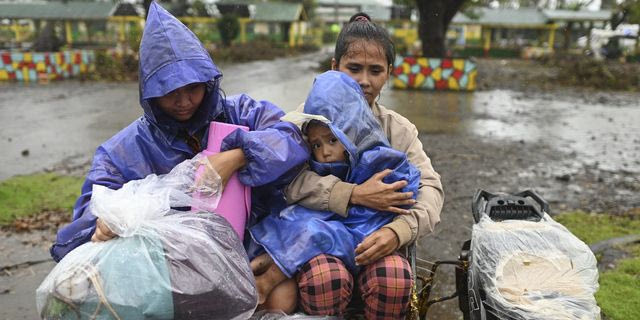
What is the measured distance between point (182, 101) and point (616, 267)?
323 centimetres

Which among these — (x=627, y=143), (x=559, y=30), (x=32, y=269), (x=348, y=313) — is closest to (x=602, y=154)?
(x=627, y=143)

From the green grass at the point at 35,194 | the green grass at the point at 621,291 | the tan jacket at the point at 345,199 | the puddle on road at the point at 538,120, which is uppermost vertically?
the tan jacket at the point at 345,199

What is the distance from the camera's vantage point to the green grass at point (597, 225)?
13.6 ft

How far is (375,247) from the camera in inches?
71.3

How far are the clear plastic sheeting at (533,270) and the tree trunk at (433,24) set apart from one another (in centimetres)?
1477

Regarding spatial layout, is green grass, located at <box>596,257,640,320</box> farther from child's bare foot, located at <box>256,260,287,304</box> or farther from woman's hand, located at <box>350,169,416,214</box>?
child's bare foot, located at <box>256,260,287,304</box>

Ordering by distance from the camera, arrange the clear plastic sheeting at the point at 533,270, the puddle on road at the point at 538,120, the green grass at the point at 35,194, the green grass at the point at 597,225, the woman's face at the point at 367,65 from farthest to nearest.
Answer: the puddle on road at the point at 538,120 < the green grass at the point at 35,194 < the green grass at the point at 597,225 < the woman's face at the point at 367,65 < the clear plastic sheeting at the point at 533,270

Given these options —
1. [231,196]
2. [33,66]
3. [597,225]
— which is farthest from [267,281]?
[33,66]

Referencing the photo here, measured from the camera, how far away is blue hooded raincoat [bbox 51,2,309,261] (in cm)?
188

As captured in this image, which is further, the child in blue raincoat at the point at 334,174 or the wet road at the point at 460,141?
the wet road at the point at 460,141

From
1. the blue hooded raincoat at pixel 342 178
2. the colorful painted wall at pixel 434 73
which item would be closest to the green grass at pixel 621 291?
the blue hooded raincoat at pixel 342 178

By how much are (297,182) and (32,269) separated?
2.76 meters

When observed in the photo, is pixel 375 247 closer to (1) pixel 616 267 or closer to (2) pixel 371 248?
(2) pixel 371 248

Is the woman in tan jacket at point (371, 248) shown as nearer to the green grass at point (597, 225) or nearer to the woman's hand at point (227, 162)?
the woman's hand at point (227, 162)
